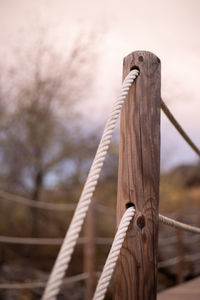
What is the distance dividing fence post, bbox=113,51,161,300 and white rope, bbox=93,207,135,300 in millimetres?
27

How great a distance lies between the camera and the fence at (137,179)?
2.49 feet

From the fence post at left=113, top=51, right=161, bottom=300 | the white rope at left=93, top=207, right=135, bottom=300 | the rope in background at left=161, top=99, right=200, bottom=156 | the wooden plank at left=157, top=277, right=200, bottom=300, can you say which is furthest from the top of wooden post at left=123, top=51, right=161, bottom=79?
the wooden plank at left=157, top=277, right=200, bottom=300

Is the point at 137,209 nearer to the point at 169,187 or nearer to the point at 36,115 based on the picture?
the point at 36,115

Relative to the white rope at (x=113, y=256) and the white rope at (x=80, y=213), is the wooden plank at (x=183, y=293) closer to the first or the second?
the white rope at (x=113, y=256)

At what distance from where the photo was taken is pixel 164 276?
4.39 metres

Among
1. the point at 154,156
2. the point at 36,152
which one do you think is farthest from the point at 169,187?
the point at 154,156

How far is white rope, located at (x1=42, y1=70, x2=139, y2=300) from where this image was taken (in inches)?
21.7

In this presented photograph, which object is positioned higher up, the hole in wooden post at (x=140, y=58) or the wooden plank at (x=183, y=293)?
the hole in wooden post at (x=140, y=58)

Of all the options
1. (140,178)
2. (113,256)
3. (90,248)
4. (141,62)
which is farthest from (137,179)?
(90,248)

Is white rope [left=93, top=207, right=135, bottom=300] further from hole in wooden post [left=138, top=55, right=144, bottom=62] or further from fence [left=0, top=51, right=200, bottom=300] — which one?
hole in wooden post [left=138, top=55, right=144, bottom=62]

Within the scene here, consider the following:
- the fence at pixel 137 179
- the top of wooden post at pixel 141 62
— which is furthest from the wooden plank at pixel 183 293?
the top of wooden post at pixel 141 62

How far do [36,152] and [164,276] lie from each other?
2450mm

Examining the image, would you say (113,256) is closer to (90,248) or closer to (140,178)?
(140,178)

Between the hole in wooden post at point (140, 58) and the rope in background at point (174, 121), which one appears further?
the rope in background at point (174, 121)
